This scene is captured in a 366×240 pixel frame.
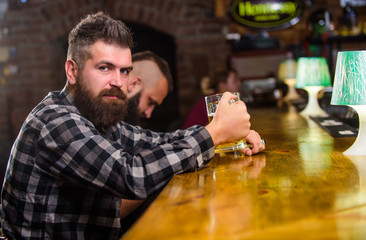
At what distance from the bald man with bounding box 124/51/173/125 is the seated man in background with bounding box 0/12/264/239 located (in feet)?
2.67

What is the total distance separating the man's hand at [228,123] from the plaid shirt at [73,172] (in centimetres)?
3

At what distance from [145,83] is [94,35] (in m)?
0.94

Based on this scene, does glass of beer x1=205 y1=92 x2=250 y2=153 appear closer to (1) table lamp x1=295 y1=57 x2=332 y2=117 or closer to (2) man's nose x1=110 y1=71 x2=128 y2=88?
(2) man's nose x1=110 y1=71 x2=128 y2=88

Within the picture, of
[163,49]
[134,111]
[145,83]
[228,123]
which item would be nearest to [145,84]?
[145,83]

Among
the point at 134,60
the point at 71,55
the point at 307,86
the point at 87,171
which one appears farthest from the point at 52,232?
the point at 307,86

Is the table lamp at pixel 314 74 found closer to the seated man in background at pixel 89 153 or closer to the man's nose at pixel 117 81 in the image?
the seated man in background at pixel 89 153

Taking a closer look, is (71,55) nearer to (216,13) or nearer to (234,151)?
(234,151)

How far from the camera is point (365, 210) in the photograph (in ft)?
2.32

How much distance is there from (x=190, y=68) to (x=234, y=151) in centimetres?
357

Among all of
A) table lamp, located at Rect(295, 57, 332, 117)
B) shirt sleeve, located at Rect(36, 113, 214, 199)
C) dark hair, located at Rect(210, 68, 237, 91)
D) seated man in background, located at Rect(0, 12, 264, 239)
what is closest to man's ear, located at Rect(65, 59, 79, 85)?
seated man in background, located at Rect(0, 12, 264, 239)

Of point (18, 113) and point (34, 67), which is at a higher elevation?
point (34, 67)

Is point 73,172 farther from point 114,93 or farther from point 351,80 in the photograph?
point 351,80

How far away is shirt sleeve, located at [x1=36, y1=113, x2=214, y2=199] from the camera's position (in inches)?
39.4

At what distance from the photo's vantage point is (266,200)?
0.79 meters
